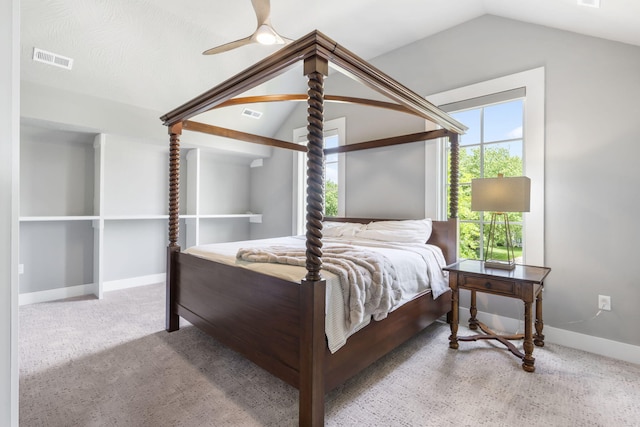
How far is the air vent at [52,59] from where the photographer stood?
279cm

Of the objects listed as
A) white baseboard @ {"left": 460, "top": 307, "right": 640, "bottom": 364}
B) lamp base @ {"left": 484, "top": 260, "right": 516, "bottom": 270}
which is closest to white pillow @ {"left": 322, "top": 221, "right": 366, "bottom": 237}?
lamp base @ {"left": 484, "top": 260, "right": 516, "bottom": 270}

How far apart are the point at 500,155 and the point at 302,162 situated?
2.71 metres

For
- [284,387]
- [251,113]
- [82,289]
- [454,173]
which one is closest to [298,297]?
[284,387]

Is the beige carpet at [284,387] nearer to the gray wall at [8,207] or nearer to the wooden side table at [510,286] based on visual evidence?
the wooden side table at [510,286]

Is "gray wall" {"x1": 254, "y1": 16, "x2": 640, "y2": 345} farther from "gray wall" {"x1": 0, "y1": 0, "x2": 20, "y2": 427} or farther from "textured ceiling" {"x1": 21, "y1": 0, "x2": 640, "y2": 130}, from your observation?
"gray wall" {"x1": 0, "y1": 0, "x2": 20, "y2": 427}

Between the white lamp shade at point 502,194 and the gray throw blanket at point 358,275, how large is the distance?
95cm

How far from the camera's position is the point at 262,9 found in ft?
6.88

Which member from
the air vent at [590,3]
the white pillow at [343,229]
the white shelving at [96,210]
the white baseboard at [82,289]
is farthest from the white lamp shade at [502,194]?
the white baseboard at [82,289]

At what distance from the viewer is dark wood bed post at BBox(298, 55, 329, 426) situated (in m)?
1.51

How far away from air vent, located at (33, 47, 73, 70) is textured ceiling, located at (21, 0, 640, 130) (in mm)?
46

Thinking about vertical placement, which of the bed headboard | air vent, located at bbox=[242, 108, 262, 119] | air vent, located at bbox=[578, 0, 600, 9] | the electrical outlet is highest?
air vent, located at bbox=[242, 108, 262, 119]

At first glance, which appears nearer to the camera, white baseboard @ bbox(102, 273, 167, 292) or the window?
the window

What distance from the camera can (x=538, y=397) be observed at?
1814 millimetres

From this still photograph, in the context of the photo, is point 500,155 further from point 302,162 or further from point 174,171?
point 174,171
